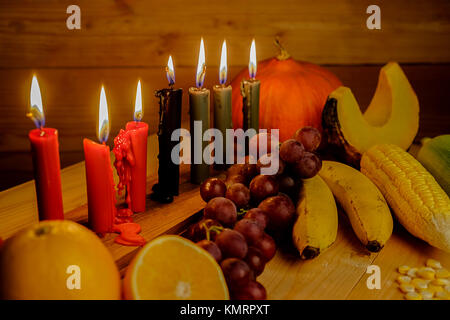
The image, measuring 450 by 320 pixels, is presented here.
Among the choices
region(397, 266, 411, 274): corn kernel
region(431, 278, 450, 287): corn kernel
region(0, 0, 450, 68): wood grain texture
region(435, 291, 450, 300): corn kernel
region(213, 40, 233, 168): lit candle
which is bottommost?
region(435, 291, 450, 300): corn kernel

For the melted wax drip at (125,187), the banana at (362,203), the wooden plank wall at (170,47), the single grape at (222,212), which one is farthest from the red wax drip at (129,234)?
the wooden plank wall at (170,47)

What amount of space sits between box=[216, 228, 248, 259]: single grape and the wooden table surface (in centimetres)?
8

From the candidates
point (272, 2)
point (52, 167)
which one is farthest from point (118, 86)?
point (52, 167)

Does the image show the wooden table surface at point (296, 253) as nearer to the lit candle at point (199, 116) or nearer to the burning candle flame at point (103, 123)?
the lit candle at point (199, 116)

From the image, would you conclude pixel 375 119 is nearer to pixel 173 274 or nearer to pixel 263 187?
pixel 263 187

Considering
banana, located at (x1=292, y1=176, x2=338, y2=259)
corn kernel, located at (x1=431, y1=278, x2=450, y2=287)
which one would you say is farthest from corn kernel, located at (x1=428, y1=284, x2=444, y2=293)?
banana, located at (x1=292, y1=176, x2=338, y2=259)

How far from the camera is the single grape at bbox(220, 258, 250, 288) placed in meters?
0.66

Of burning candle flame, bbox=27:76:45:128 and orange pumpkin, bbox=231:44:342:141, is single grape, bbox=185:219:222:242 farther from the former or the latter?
orange pumpkin, bbox=231:44:342:141

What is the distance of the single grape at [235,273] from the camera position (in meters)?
0.66

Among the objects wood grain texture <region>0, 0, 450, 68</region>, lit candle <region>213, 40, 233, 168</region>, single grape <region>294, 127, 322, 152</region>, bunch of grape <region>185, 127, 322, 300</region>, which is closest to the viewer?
bunch of grape <region>185, 127, 322, 300</region>

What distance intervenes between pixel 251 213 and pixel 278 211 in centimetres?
5

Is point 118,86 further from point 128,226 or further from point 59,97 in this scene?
point 128,226

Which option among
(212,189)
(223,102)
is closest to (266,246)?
(212,189)

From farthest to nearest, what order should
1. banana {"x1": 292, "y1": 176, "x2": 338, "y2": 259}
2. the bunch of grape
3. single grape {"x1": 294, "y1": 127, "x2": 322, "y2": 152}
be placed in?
single grape {"x1": 294, "y1": 127, "x2": 322, "y2": 152}
banana {"x1": 292, "y1": 176, "x2": 338, "y2": 259}
the bunch of grape
